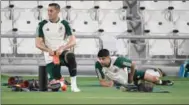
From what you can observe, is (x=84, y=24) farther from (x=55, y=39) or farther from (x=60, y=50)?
(x=60, y=50)

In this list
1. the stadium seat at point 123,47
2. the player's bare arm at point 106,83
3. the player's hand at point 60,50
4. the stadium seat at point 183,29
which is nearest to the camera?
the player's hand at point 60,50

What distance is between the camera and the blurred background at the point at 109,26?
407 inches

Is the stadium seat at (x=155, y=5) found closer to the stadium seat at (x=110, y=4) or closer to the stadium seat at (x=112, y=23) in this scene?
the stadium seat at (x=110, y=4)

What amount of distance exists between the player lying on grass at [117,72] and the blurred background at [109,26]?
9.92 feet

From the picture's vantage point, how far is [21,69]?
32.7ft

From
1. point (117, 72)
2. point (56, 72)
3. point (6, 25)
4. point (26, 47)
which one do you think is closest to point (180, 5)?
point (26, 47)

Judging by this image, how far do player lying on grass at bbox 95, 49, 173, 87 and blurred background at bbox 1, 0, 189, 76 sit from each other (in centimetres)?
302

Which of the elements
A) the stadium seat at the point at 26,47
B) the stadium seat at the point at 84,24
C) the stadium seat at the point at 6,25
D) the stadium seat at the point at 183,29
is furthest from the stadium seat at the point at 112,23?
the stadium seat at the point at 6,25

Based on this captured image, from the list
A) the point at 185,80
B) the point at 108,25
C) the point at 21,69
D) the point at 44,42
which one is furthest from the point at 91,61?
the point at 44,42

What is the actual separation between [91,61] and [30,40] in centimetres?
151

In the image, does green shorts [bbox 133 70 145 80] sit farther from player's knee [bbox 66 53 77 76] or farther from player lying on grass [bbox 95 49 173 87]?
player's knee [bbox 66 53 77 76]

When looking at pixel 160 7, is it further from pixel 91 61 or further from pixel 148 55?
pixel 91 61

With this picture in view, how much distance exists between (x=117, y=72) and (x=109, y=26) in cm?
393

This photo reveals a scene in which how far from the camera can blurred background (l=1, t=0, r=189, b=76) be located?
1033 cm
